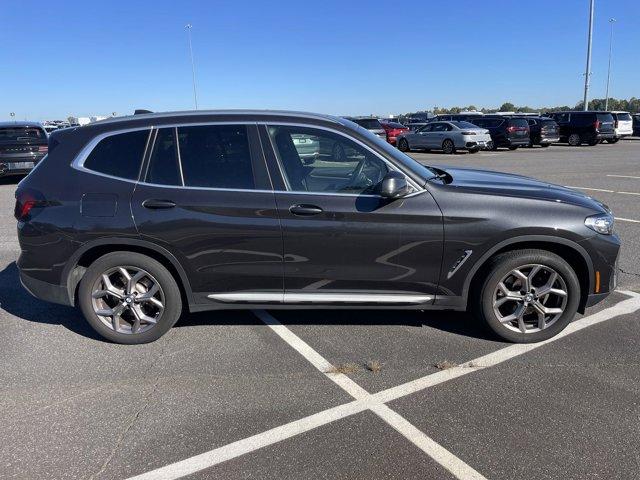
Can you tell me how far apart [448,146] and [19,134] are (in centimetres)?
1729

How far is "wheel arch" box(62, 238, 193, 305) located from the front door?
83 centimetres

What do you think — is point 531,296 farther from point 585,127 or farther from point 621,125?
point 621,125

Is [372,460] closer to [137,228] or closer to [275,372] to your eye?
[275,372]

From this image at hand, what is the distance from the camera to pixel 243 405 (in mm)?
3197

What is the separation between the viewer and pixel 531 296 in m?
3.89

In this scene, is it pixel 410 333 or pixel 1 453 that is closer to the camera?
pixel 1 453

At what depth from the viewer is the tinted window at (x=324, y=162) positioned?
3.84 m

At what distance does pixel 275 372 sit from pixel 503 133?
24.0 metres

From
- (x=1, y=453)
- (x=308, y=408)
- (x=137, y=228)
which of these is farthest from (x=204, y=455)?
(x=137, y=228)

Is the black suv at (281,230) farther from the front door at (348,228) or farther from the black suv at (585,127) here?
the black suv at (585,127)

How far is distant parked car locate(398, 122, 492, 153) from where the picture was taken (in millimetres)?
22969

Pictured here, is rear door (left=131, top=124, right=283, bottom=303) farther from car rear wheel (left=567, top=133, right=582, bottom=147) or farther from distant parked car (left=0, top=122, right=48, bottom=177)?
car rear wheel (left=567, top=133, right=582, bottom=147)

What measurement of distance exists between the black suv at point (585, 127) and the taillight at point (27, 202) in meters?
29.6

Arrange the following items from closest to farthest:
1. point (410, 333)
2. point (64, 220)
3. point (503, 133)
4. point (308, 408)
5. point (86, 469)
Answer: point (86, 469)
point (308, 408)
point (64, 220)
point (410, 333)
point (503, 133)
